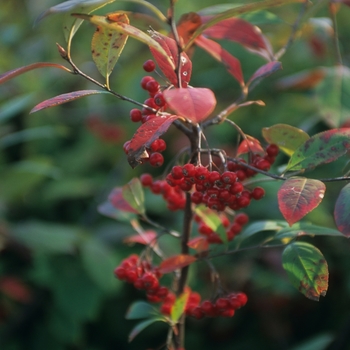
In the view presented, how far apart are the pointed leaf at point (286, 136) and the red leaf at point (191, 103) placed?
272mm

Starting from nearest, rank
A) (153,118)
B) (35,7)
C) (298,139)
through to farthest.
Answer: (153,118) < (298,139) < (35,7)

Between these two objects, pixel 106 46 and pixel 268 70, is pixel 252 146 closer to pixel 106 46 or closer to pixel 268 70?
pixel 268 70

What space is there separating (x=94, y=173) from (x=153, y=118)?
58.1 inches

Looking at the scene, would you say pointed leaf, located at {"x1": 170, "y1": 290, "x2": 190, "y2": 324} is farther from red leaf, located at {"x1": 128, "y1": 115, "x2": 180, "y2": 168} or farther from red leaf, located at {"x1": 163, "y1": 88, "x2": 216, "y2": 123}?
red leaf, located at {"x1": 163, "y1": 88, "x2": 216, "y2": 123}

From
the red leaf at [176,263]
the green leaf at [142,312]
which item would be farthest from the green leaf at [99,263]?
the red leaf at [176,263]

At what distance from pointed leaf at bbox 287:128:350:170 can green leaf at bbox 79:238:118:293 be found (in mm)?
1006

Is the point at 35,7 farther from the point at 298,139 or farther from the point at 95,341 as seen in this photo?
the point at 298,139

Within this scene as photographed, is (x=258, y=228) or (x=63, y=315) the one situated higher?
(x=258, y=228)

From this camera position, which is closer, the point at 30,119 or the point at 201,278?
the point at 201,278

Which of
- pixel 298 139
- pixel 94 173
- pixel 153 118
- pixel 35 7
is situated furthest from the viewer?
pixel 35 7

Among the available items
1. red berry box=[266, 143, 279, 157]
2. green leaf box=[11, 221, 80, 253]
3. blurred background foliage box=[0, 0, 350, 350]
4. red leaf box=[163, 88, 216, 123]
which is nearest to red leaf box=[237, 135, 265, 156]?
red berry box=[266, 143, 279, 157]

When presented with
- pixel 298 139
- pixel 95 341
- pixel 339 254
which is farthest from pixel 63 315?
pixel 298 139

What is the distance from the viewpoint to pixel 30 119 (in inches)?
88.1

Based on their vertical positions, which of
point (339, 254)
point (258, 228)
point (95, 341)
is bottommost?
point (95, 341)
